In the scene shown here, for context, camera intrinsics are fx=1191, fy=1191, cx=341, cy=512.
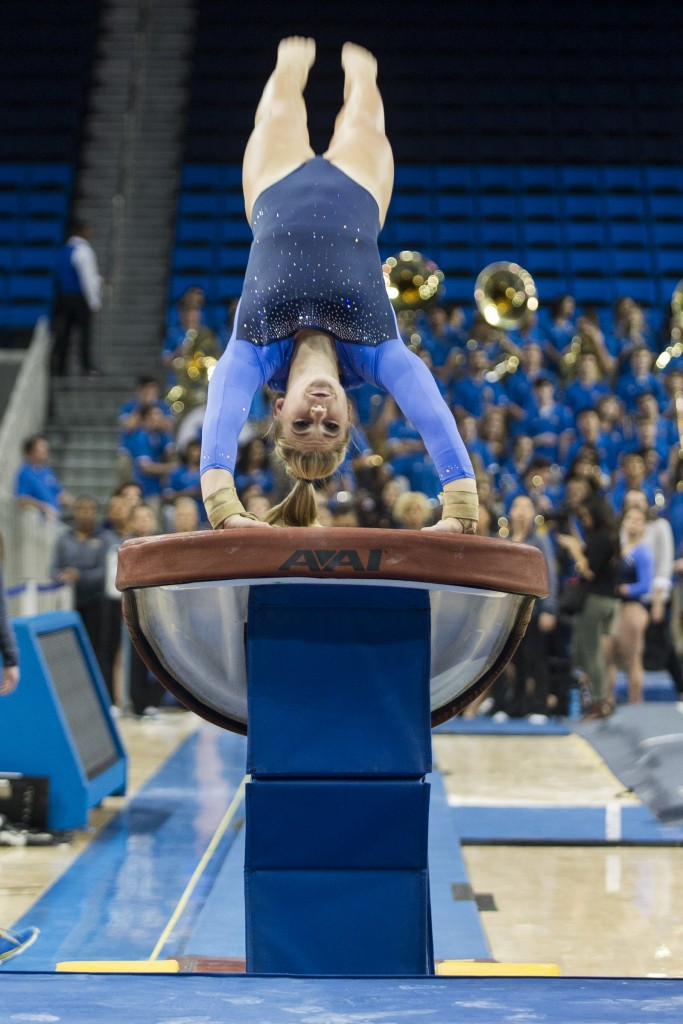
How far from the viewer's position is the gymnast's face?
105 inches

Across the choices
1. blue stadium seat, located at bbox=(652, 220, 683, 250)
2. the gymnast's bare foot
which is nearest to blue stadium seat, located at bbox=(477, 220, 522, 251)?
blue stadium seat, located at bbox=(652, 220, 683, 250)

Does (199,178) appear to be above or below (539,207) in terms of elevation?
above

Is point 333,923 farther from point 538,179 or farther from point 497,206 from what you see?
point 538,179

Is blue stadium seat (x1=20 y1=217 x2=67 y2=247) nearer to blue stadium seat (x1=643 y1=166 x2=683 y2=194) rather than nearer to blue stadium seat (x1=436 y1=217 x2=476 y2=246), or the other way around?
blue stadium seat (x1=436 y1=217 x2=476 y2=246)

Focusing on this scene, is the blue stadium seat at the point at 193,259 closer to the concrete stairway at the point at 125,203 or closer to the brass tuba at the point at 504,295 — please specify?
the concrete stairway at the point at 125,203

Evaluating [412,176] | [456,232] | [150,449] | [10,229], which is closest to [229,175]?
[412,176]

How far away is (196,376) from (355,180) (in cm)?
707

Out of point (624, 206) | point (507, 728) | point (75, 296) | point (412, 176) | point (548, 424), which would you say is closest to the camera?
point (507, 728)

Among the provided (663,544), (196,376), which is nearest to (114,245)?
(196,376)

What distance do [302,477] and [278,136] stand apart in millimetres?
1272

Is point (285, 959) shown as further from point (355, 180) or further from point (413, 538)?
point (355, 180)

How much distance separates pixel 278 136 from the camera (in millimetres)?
3465

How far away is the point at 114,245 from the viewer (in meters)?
12.5

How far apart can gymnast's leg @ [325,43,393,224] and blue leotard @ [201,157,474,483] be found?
0.12 meters
